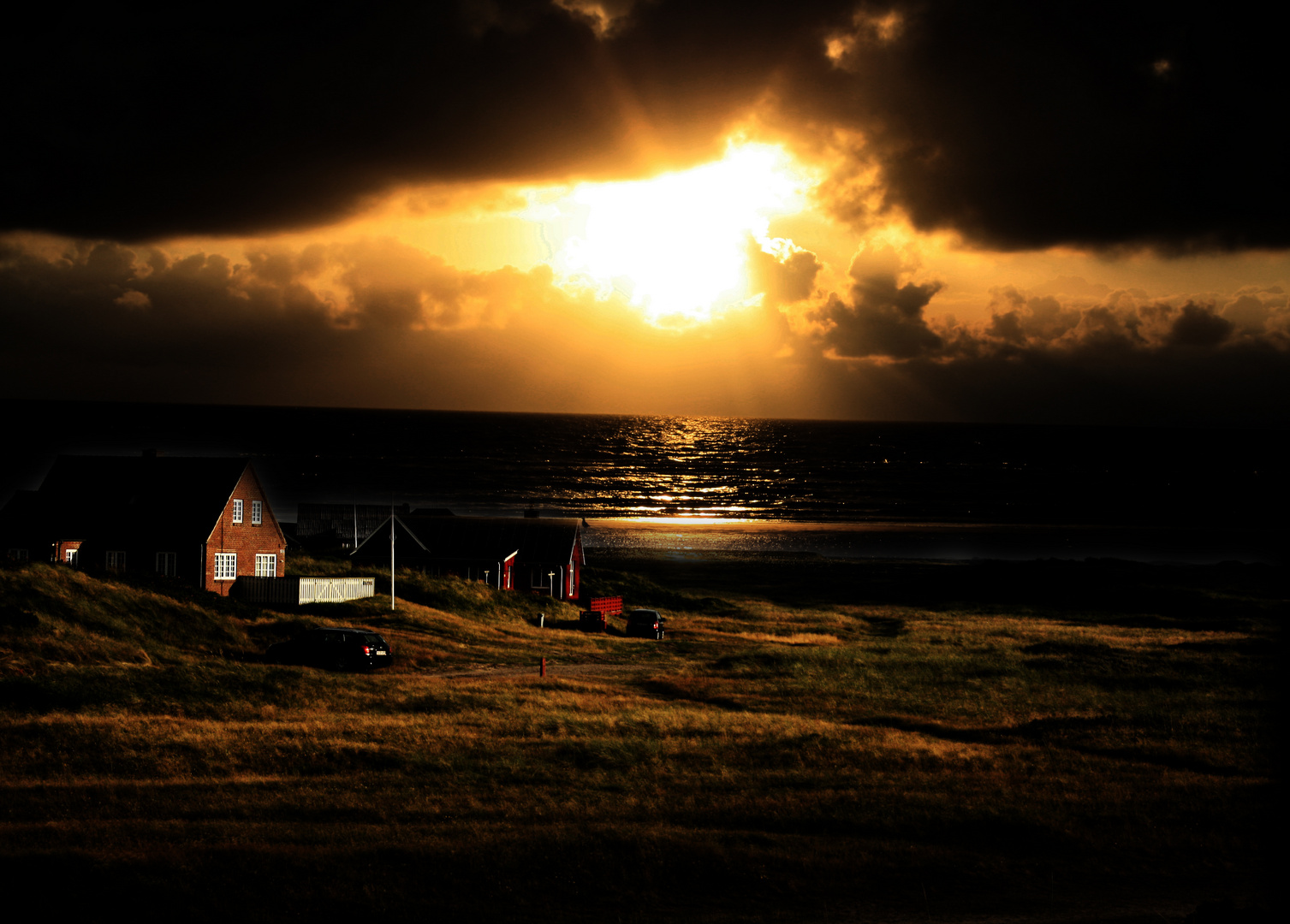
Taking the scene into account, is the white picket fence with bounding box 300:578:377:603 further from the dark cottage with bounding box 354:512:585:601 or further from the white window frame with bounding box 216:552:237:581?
the dark cottage with bounding box 354:512:585:601

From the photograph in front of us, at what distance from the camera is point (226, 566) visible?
178ft

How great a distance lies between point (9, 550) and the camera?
180 ft

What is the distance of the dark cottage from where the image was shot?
70.7m

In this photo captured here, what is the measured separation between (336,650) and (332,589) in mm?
17475

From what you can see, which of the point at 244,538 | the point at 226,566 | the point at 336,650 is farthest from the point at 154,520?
the point at 336,650

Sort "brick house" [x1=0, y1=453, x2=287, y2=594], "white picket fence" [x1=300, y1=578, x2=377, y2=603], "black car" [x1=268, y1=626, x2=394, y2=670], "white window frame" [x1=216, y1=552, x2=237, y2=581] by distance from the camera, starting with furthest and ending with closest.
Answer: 1. "white window frame" [x1=216, y1=552, x2=237, y2=581]
2. "brick house" [x1=0, y1=453, x2=287, y2=594]
3. "white picket fence" [x1=300, y1=578, x2=377, y2=603]
4. "black car" [x1=268, y1=626, x2=394, y2=670]

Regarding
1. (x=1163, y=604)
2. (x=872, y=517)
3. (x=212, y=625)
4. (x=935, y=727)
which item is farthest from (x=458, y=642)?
(x=872, y=517)

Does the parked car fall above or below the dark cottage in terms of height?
below

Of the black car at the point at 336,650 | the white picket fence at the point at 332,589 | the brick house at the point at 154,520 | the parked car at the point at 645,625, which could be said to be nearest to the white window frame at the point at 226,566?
the brick house at the point at 154,520

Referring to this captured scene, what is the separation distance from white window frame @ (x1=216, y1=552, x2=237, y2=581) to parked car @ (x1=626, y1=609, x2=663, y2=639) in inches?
845

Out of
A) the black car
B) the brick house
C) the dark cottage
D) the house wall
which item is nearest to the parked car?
the dark cottage

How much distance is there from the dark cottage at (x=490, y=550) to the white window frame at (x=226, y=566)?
50.3ft

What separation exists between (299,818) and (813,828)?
30.4 feet

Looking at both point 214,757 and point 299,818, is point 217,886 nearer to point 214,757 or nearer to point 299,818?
point 299,818
